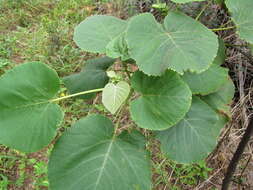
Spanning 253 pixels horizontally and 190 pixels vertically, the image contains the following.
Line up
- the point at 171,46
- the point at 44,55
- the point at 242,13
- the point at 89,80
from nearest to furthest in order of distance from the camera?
the point at 171,46 < the point at 242,13 < the point at 89,80 < the point at 44,55

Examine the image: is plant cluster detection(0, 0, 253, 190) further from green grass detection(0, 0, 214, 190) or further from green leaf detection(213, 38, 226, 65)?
green grass detection(0, 0, 214, 190)

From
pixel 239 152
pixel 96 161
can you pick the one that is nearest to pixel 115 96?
pixel 96 161

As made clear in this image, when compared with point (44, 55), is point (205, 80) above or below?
above

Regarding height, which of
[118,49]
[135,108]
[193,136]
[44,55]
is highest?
[118,49]

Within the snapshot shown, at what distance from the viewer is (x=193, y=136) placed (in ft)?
2.61

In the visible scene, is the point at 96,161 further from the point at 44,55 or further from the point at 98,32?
the point at 44,55

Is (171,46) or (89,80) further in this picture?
(89,80)

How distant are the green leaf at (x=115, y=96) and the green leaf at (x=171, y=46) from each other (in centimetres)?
12

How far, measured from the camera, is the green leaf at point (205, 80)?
0.79 m

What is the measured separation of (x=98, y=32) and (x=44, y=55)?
1.69 meters

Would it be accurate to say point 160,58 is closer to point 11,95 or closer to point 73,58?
point 11,95

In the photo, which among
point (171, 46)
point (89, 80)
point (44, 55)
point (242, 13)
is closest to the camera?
point (171, 46)

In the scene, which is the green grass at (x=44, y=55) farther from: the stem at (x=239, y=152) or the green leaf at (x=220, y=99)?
the green leaf at (x=220, y=99)

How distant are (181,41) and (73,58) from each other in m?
1.81
